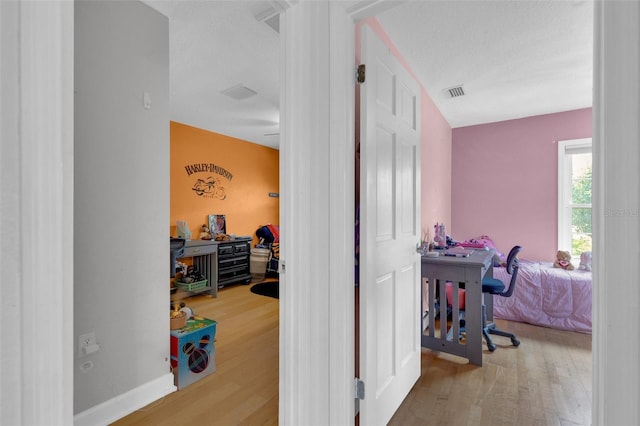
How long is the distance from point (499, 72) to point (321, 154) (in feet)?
8.06

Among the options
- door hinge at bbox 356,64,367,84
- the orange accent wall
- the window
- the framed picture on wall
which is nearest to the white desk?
door hinge at bbox 356,64,367,84

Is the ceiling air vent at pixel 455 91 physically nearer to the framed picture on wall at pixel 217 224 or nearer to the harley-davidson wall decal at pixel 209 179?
the harley-davidson wall decal at pixel 209 179

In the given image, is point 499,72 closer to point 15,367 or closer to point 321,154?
point 321,154

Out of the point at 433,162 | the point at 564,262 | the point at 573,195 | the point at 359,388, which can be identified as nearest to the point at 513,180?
the point at 573,195

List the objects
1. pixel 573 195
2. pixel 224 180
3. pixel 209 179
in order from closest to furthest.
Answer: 1. pixel 573 195
2. pixel 209 179
3. pixel 224 180

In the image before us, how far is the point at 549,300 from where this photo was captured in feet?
10.1

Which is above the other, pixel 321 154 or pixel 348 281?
pixel 321 154

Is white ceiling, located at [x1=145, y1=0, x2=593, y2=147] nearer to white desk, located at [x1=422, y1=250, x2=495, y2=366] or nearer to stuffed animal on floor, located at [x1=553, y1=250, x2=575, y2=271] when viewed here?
white desk, located at [x1=422, y1=250, x2=495, y2=366]

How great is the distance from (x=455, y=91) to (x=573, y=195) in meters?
2.26

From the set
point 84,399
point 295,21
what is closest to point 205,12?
point 295,21

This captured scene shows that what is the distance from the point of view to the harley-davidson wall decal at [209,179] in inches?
182

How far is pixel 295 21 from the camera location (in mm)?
1282

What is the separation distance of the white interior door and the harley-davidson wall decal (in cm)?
367

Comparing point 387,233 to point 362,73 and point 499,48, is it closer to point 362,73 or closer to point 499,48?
point 362,73
